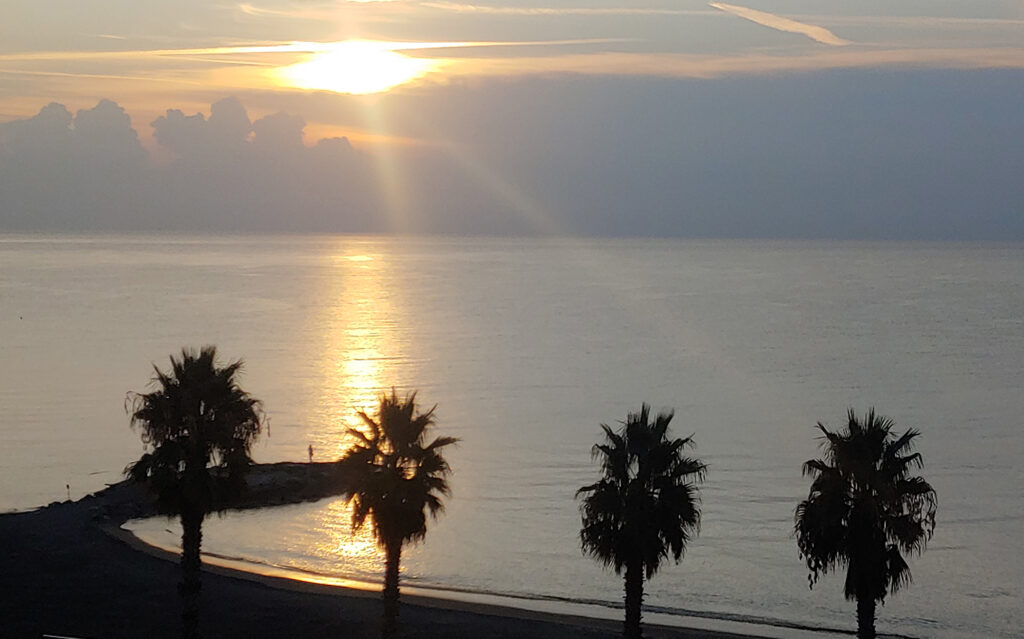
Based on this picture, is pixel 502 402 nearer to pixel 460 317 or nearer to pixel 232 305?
pixel 460 317

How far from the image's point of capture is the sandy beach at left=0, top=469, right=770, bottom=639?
33531 mm

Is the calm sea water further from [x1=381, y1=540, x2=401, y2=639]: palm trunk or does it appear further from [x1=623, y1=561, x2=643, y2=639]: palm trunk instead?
[x1=381, y1=540, x2=401, y2=639]: palm trunk

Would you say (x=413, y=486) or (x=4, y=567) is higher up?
(x=413, y=486)

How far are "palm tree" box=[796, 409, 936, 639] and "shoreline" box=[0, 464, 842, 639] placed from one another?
9821 mm

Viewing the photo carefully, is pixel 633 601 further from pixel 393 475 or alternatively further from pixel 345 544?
pixel 345 544

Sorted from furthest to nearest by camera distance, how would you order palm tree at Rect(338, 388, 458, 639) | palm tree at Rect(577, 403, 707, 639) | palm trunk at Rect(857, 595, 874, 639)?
palm tree at Rect(577, 403, 707, 639) < palm trunk at Rect(857, 595, 874, 639) < palm tree at Rect(338, 388, 458, 639)

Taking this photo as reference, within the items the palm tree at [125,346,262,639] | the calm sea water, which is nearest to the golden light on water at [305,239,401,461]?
the calm sea water

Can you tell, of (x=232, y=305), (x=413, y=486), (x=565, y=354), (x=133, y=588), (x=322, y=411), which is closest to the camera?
(x=413, y=486)

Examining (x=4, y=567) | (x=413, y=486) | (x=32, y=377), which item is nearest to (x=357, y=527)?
(x=413, y=486)

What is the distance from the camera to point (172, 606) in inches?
1390

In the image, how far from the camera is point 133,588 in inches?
1463

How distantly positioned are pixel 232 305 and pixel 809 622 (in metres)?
149

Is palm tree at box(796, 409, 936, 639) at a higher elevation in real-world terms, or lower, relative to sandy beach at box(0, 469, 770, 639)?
higher

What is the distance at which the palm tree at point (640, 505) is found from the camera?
1096 inches
